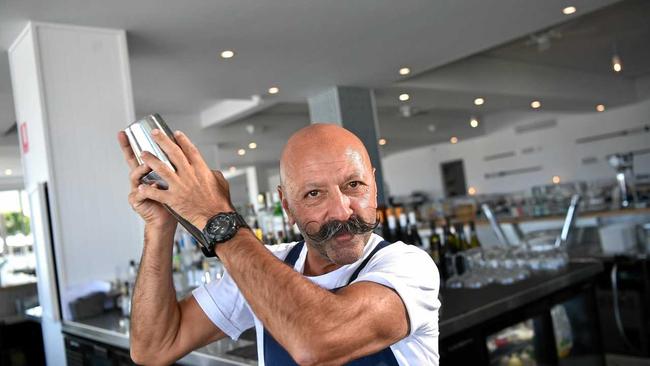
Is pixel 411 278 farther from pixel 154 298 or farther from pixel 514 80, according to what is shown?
pixel 514 80

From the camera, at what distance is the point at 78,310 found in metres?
3.34

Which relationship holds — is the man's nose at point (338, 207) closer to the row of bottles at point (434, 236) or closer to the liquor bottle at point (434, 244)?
the row of bottles at point (434, 236)

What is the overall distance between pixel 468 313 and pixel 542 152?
34.0 feet

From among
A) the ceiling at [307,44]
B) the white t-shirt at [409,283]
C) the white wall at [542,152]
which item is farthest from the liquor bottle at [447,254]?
the white wall at [542,152]

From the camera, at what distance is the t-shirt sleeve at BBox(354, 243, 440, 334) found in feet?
2.63

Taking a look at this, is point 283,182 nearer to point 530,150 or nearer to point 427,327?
point 427,327

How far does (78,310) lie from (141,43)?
1874 millimetres

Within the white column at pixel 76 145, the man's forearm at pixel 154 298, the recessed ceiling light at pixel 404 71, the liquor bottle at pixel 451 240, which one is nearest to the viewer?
the man's forearm at pixel 154 298

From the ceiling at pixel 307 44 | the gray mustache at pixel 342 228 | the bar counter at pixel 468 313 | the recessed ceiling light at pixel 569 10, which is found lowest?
the bar counter at pixel 468 313

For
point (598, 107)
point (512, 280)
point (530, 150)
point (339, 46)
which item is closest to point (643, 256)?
point (512, 280)

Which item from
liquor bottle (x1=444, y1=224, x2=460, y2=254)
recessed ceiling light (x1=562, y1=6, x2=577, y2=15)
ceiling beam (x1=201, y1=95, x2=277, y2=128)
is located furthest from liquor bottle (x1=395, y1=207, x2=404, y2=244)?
ceiling beam (x1=201, y1=95, x2=277, y2=128)

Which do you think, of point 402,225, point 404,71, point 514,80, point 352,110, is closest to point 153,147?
point 402,225

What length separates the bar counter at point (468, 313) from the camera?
202cm

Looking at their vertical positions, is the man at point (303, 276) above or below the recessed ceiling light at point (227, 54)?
below
